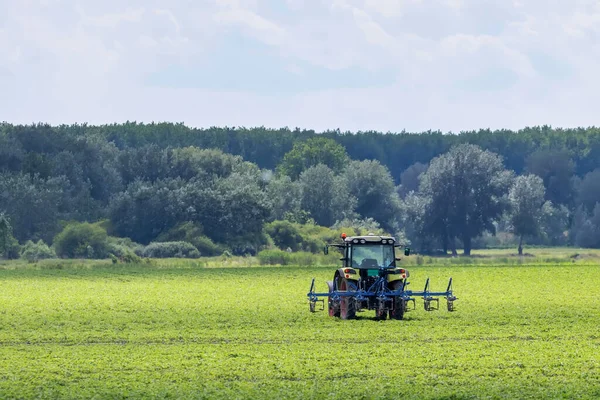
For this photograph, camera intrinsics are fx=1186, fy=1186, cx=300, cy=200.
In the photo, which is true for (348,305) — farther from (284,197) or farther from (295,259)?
(284,197)

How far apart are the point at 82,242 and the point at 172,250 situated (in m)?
6.40

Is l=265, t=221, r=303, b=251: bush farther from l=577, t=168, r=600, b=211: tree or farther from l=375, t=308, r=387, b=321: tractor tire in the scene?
l=375, t=308, r=387, b=321: tractor tire

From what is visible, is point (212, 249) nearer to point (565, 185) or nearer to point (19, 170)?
point (19, 170)

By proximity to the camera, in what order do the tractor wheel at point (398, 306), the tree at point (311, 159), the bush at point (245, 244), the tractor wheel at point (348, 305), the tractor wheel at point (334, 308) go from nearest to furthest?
the tractor wheel at point (398, 306) → the tractor wheel at point (348, 305) → the tractor wheel at point (334, 308) → the bush at point (245, 244) → the tree at point (311, 159)

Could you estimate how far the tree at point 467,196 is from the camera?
354ft

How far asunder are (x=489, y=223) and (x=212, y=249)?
32551 millimetres

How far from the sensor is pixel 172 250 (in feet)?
277

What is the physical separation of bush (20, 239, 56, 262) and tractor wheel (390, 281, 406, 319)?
5189cm

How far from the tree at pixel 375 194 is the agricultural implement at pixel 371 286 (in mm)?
80317

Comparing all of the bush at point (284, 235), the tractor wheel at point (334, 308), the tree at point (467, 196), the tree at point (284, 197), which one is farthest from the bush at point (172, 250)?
the tractor wheel at point (334, 308)

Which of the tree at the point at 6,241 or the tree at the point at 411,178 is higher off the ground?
the tree at the point at 411,178

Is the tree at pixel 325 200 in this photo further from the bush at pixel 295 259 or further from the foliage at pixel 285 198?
the bush at pixel 295 259

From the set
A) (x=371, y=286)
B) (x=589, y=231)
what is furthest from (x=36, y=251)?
(x=589, y=231)

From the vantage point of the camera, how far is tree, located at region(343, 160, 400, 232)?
115125 mm
